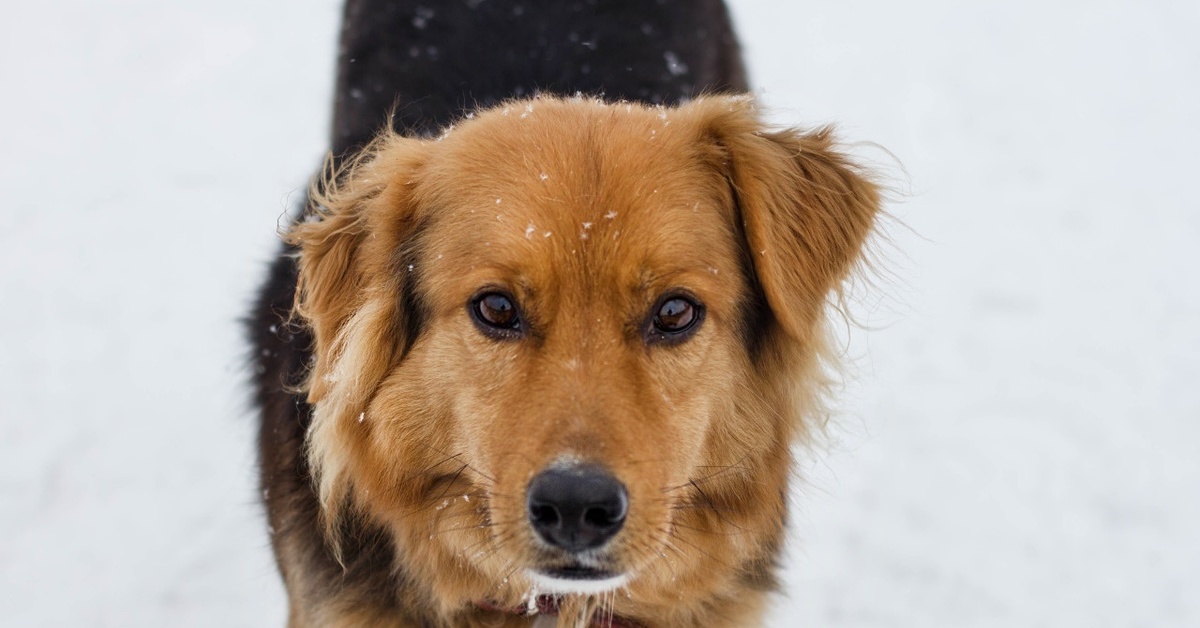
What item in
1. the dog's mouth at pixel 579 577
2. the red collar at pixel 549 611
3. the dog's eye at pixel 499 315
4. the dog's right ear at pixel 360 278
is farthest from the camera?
the red collar at pixel 549 611

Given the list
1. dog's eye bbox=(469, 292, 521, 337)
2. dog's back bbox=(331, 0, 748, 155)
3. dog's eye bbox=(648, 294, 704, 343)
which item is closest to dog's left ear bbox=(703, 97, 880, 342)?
dog's eye bbox=(648, 294, 704, 343)

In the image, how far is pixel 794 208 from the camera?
3.02 m

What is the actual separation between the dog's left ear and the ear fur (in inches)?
38.4

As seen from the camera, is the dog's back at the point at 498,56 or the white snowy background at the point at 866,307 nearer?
the dog's back at the point at 498,56

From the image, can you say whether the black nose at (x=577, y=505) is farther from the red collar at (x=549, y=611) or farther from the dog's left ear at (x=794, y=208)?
the dog's left ear at (x=794, y=208)

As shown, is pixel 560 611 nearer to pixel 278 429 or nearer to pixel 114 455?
pixel 278 429

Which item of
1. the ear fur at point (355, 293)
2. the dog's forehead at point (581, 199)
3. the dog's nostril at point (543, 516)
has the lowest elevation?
the dog's nostril at point (543, 516)

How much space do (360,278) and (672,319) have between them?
97 cm

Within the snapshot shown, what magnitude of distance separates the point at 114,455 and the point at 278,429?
1.94 m

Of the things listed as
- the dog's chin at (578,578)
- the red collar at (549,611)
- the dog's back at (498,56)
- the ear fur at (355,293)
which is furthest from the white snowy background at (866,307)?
the ear fur at (355,293)

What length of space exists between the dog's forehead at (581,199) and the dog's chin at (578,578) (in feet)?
2.43

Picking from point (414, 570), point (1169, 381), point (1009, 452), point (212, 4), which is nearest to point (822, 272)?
point (414, 570)

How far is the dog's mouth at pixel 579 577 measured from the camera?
99.7 inches

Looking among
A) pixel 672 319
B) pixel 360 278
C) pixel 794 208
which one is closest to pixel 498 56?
pixel 360 278
